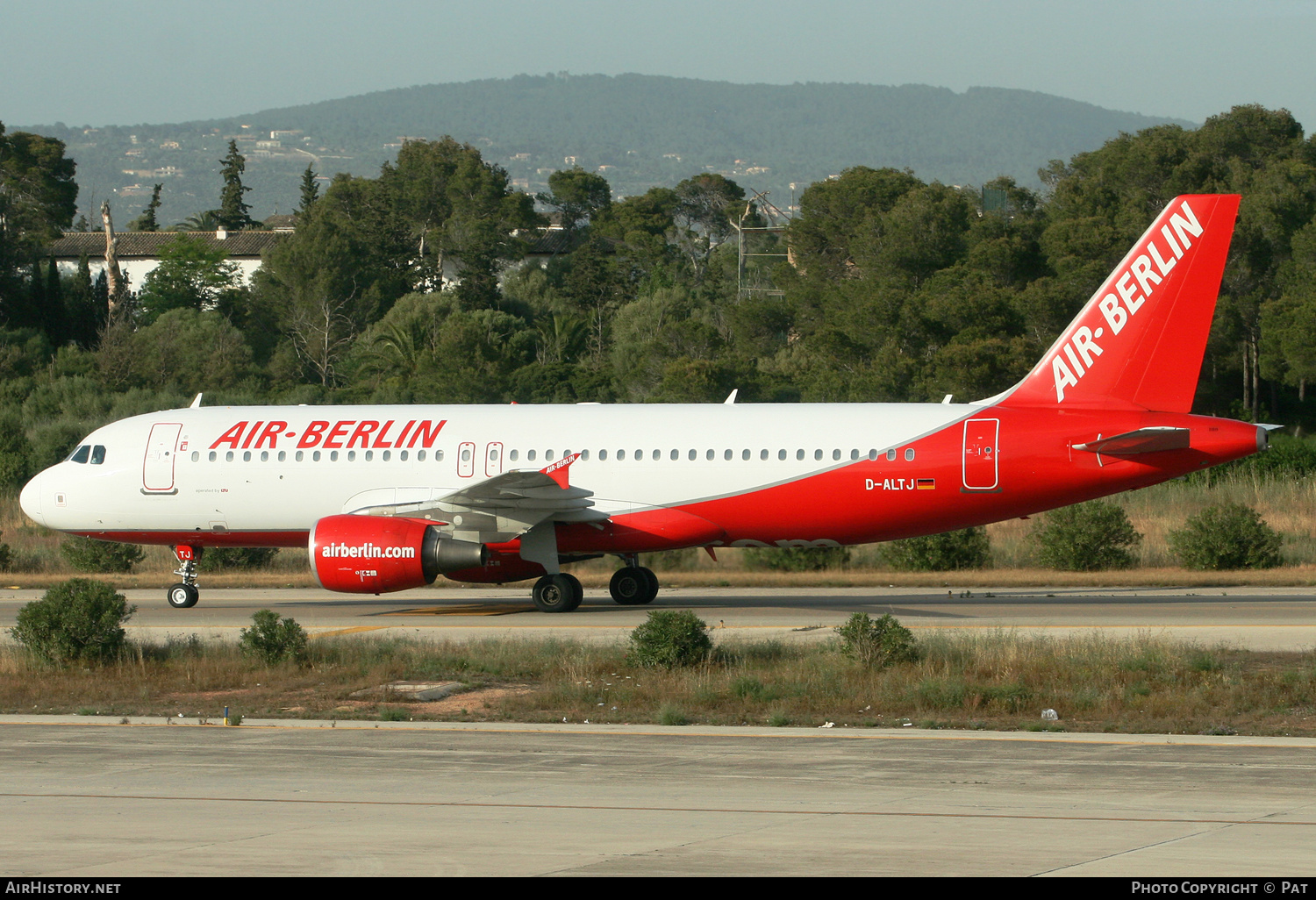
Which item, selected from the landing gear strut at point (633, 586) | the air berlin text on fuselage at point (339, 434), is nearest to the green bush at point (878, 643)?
the landing gear strut at point (633, 586)

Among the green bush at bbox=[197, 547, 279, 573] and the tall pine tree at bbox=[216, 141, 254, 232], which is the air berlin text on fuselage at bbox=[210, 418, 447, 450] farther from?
the tall pine tree at bbox=[216, 141, 254, 232]

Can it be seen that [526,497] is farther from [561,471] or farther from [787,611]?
[787,611]

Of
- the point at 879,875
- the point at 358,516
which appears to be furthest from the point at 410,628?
the point at 879,875

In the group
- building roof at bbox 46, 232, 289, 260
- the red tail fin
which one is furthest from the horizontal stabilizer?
building roof at bbox 46, 232, 289, 260

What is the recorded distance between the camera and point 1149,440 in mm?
22922

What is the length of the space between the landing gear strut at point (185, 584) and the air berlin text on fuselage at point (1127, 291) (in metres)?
15.7

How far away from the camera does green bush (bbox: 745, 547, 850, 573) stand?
1348 inches

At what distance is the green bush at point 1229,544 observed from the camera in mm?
31531

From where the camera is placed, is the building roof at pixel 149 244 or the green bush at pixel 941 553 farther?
→ the building roof at pixel 149 244

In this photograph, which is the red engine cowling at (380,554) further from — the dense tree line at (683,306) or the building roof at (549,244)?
the building roof at (549,244)

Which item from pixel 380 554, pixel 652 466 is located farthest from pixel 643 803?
pixel 652 466

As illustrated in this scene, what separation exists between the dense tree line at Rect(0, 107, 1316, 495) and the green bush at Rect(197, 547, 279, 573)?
12.8 meters

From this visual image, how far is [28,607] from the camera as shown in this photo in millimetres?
19344

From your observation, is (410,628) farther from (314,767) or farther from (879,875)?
(879,875)
